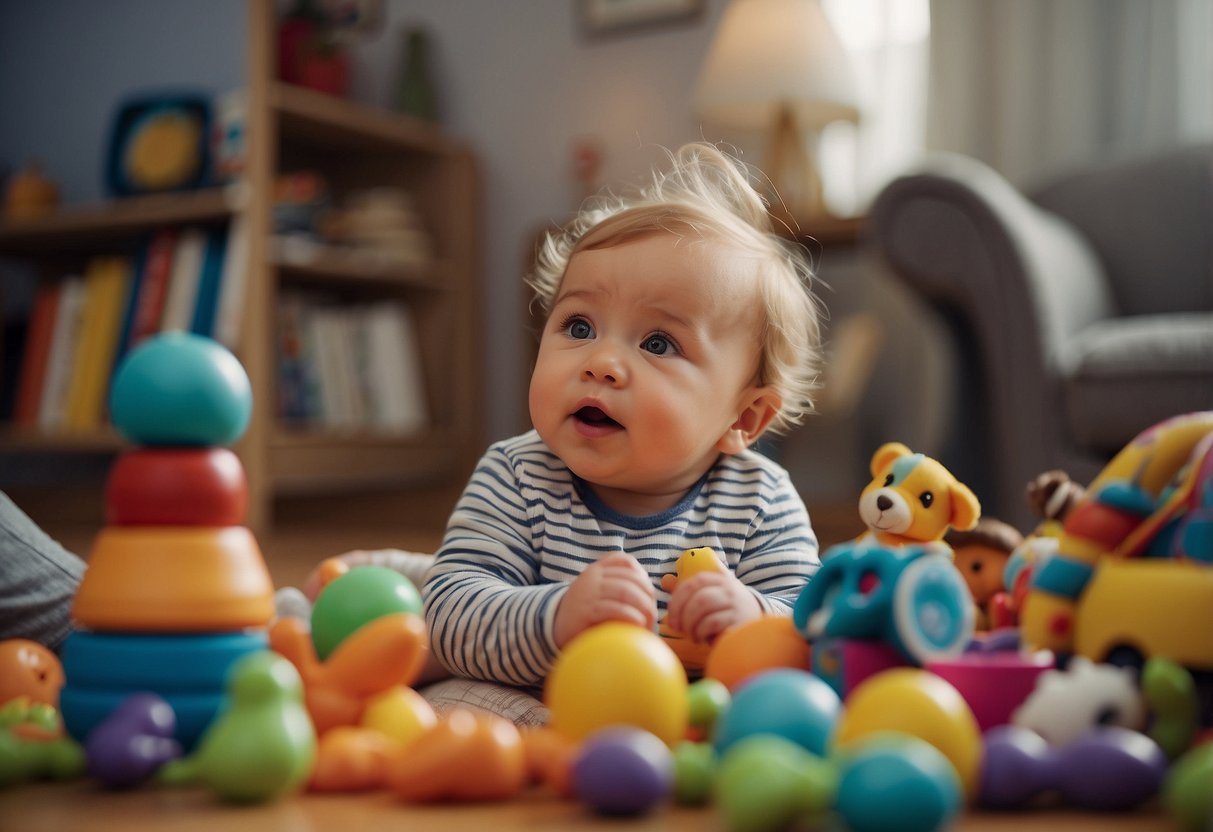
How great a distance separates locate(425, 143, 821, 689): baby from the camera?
0.88m

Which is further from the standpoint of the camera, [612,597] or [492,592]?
[492,592]

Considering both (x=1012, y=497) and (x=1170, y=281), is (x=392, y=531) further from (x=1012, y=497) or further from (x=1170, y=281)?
(x=1170, y=281)

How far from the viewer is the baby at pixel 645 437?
877 millimetres

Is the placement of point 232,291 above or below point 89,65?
below

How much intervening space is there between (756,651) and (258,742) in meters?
0.31

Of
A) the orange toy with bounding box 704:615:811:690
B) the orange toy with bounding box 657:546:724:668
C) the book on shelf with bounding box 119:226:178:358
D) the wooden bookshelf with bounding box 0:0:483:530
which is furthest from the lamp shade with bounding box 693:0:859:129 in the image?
the orange toy with bounding box 704:615:811:690

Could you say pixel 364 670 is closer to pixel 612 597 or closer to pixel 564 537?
pixel 612 597

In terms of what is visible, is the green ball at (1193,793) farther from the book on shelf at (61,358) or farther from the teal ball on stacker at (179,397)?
the book on shelf at (61,358)

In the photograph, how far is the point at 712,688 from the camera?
0.64 meters

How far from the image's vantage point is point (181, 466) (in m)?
0.57

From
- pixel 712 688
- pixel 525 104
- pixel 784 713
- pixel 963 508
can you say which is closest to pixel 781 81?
pixel 525 104

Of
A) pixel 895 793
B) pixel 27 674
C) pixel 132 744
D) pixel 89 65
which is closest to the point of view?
pixel 895 793

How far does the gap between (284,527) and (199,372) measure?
8.01ft

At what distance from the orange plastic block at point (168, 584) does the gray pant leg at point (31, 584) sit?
1.08ft
